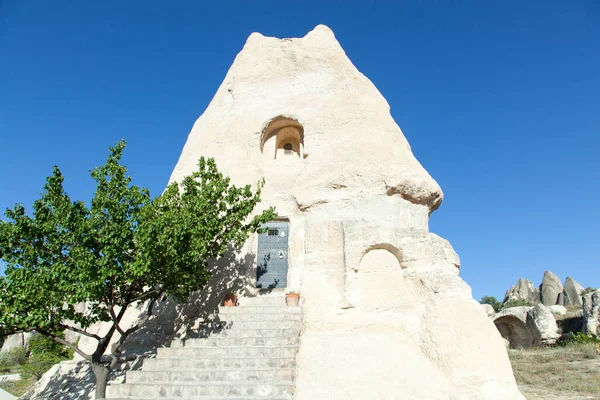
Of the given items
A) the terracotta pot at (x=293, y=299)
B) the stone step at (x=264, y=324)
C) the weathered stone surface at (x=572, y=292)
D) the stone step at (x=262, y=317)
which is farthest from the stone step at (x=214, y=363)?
the weathered stone surface at (x=572, y=292)

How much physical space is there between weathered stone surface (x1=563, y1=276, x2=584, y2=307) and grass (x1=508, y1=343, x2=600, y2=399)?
65.7ft

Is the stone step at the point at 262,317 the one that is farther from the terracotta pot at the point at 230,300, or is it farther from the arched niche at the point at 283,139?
the arched niche at the point at 283,139

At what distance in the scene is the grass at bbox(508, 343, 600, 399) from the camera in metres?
9.92

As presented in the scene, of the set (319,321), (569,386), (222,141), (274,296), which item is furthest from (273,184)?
(569,386)

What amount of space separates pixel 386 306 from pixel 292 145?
641 cm

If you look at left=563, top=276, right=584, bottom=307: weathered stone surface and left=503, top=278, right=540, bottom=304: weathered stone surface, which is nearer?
left=563, top=276, right=584, bottom=307: weathered stone surface

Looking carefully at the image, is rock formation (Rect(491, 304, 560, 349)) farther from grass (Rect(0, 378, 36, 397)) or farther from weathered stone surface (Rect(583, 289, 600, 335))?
grass (Rect(0, 378, 36, 397))

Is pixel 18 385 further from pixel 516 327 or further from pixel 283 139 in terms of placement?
pixel 516 327

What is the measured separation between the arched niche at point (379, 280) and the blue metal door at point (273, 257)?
245 centimetres

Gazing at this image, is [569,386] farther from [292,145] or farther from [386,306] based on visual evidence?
[292,145]

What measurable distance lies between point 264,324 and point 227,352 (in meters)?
1.16

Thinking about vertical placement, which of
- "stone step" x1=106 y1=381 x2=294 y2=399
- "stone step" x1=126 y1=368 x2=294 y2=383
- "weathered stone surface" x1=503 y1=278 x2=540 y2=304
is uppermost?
"weathered stone surface" x1=503 y1=278 x2=540 y2=304

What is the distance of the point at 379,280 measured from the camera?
951 cm

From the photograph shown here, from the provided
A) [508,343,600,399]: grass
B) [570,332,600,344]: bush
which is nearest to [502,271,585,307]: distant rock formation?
[570,332,600,344]: bush
